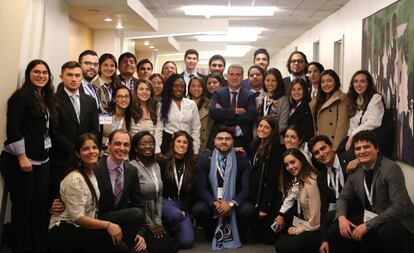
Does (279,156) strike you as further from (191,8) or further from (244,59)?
(244,59)

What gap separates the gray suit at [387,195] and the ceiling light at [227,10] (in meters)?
5.73

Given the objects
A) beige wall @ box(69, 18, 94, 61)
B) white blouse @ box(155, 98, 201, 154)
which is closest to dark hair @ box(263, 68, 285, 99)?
white blouse @ box(155, 98, 201, 154)

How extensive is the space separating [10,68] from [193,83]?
1.98 m

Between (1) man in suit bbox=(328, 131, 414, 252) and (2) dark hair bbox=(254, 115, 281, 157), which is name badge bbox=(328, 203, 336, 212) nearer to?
(1) man in suit bbox=(328, 131, 414, 252)

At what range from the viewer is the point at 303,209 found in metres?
4.54

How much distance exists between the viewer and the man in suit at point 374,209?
148 inches

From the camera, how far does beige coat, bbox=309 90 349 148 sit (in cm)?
508

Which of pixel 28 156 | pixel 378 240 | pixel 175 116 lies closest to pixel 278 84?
pixel 175 116

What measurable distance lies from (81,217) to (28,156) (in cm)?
84

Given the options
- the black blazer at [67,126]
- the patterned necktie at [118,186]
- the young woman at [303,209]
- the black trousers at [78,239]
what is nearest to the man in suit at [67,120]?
the black blazer at [67,126]

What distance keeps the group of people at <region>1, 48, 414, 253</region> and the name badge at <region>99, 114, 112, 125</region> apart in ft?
0.04

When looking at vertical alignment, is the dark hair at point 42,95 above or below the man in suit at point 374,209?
above

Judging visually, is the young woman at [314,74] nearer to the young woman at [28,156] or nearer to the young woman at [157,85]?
the young woman at [157,85]

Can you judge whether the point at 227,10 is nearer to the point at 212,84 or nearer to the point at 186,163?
the point at 212,84
